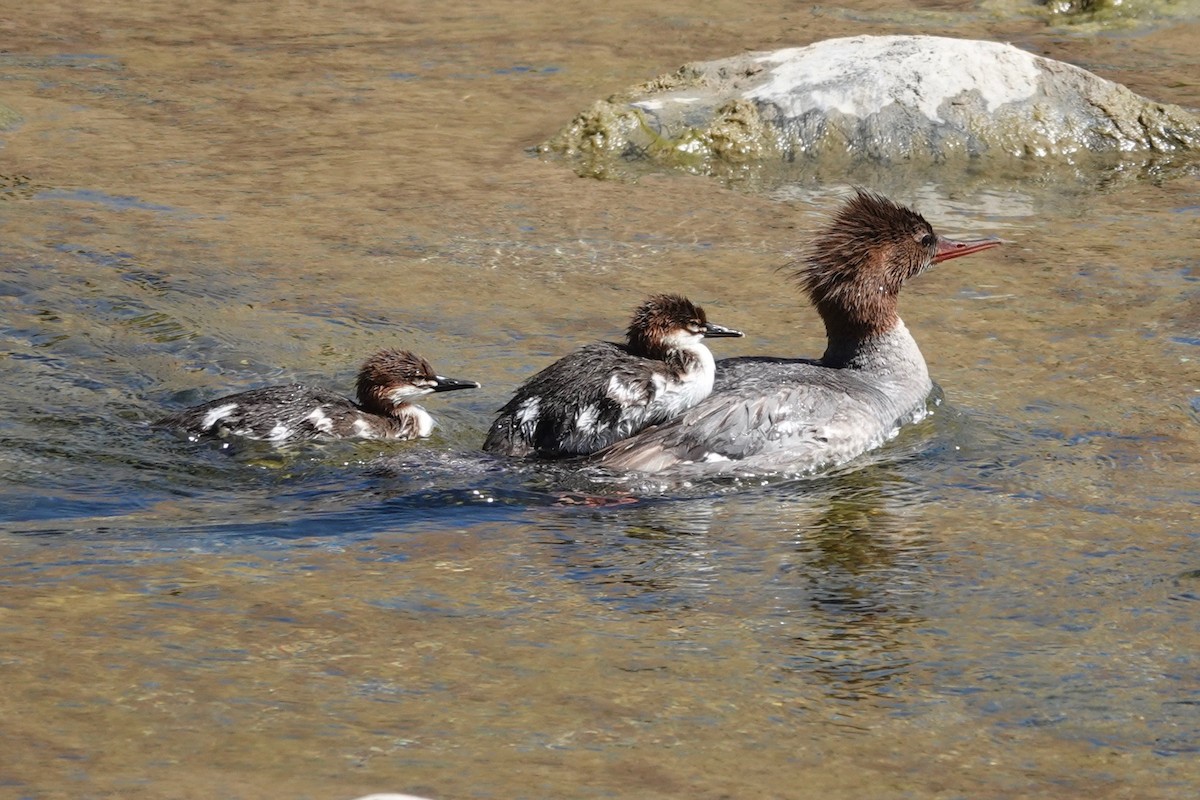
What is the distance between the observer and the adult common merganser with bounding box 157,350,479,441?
7.49 m

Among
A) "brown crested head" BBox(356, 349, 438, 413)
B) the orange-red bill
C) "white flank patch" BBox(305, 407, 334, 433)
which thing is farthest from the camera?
the orange-red bill

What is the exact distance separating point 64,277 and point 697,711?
227 inches

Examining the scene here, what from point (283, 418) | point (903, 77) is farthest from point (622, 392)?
point (903, 77)

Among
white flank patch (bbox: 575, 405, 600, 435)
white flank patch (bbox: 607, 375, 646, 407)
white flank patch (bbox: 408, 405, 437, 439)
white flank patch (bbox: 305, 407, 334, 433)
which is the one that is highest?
white flank patch (bbox: 607, 375, 646, 407)

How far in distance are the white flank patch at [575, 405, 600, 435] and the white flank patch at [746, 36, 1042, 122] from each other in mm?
5445

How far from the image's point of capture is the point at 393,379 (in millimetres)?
7770

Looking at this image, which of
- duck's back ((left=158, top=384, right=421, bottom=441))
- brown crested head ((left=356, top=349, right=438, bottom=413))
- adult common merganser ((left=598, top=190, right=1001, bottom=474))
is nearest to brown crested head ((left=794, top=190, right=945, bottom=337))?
adult common merganser ((left=598, top=190, right=1001, bottom=474))

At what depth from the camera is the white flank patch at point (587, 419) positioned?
729 centimetres

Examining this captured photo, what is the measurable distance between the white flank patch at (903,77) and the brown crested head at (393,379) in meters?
5.21

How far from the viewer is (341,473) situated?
24.0 feet

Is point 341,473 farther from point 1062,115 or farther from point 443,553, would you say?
point 1062,115

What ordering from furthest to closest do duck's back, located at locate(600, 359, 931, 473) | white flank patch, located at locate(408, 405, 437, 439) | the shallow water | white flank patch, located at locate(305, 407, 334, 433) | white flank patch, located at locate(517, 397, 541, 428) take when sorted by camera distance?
white flank patch, located at locate(408, 405, 437, 439), white flank patch, located at locate(305, 407, 334, 433), white flank patch, located at locate(517, 397, 541, 428), duck's back, located at locate(600, 359, 931, 473), the shallow water

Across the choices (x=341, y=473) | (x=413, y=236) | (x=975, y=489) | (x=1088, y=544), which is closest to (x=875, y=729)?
(x=1088, y=544)

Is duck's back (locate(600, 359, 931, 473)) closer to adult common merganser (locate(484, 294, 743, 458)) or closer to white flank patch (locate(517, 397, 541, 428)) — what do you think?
adult common merganser (locate(484, 294, 743, 458))
